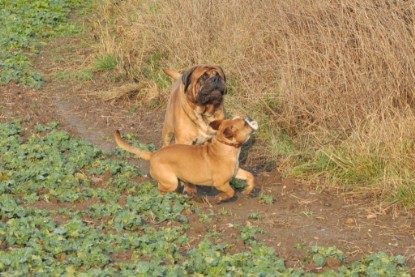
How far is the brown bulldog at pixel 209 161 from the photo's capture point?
8000 millimetres

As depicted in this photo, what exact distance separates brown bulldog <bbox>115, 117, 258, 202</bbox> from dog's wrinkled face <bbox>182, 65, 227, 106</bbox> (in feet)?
1.96

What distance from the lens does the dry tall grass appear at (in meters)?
8.72

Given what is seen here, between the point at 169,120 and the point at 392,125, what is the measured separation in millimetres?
2360

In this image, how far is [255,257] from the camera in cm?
657

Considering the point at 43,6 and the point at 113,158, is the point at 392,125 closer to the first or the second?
the point at 113,158

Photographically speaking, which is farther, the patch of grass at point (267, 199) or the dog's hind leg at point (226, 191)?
the patch of grass at point (267, 199)

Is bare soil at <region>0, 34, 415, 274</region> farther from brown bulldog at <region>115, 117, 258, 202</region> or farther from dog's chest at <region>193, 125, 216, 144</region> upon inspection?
dog's chest at <region>193, 125, 216, 144</region>

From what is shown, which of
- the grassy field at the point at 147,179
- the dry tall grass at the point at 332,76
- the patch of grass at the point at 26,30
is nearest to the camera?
the grassy field at the point at 147,179

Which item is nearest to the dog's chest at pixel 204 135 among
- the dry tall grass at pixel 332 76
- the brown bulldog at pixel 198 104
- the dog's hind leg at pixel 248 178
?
the brown bulldog at pixel 198 104

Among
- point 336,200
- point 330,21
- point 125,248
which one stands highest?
point 330,21

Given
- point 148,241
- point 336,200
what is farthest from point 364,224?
point 148,241

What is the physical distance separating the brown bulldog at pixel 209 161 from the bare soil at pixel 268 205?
0.27 m

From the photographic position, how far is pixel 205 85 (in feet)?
28.3

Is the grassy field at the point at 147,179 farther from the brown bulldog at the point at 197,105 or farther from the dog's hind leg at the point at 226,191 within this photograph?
the brown bulldog at the point at 197,105
